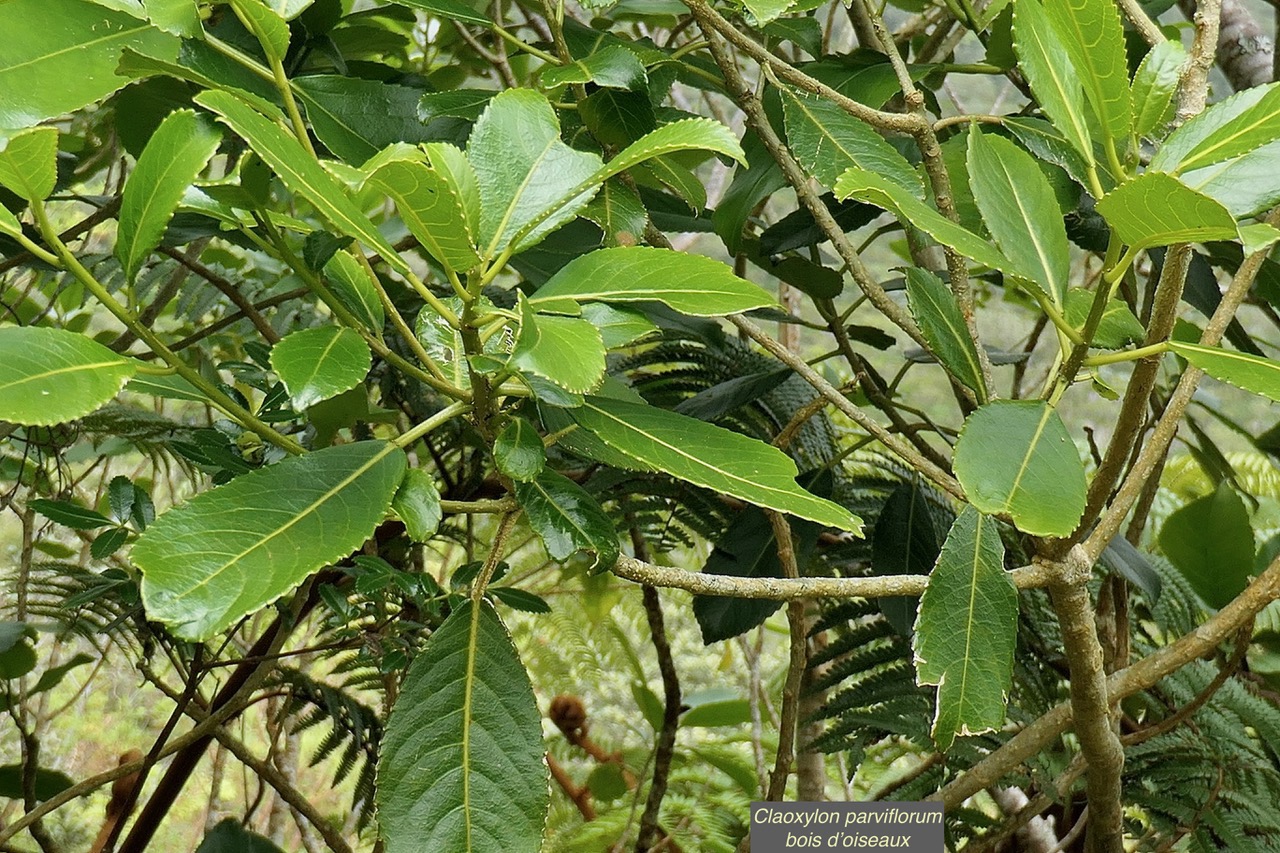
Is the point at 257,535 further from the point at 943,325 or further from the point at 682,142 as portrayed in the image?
the point at 943,325

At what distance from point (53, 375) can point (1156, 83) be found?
1.80 feet

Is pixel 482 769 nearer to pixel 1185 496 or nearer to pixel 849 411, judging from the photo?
pixel 849 411

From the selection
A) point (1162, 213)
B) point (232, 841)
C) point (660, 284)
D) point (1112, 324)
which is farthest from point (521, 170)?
point (232, 841)

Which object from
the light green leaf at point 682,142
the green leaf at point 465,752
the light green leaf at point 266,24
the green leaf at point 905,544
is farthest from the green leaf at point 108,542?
the green leaf at point 905,544

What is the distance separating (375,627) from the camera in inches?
38.8

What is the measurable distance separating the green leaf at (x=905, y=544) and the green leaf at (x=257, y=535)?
1.87 feet

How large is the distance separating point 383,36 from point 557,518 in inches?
29.4

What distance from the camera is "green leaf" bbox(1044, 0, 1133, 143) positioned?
0.52m

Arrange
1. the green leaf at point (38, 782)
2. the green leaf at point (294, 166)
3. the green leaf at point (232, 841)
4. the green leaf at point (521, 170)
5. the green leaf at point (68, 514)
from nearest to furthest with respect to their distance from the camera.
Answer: the green leaf at point (294, 166)
the green leaf at point (521, 170)
the green leaf at point (68, 514)
the green leaf at point (232, 841)
the green leaf at point (38, 782)

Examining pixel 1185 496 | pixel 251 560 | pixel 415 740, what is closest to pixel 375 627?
pixel 415 740

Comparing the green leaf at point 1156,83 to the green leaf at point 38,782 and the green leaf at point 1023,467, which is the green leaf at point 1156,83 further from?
the green leaf at point 38,782

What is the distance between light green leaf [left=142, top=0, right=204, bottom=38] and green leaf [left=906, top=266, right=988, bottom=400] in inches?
16.5

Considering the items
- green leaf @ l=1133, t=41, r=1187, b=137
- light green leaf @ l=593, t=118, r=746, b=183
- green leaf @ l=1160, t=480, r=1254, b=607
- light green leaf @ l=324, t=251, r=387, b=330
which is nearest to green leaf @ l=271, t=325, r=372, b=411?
light green leaf @ l=324, t=251, r=387, b=330

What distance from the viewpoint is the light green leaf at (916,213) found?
0.50 m
